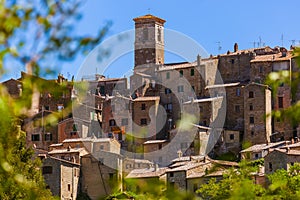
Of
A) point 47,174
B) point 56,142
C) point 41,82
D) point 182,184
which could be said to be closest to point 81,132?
point 56,142

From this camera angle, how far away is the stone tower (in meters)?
74.1

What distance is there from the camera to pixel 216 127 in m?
60.2

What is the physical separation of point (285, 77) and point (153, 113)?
190ft

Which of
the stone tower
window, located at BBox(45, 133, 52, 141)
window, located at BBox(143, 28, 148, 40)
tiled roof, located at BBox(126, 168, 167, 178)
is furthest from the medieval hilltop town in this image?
window, located at BBox(143, 28, 148, 40)

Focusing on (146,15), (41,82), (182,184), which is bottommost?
(182,184)

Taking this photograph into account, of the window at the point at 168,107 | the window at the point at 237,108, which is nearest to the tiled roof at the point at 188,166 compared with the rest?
the window at the point at 237,108

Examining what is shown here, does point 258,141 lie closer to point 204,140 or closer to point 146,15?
point 204,140

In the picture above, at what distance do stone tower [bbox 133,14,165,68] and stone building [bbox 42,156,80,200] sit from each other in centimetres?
2068

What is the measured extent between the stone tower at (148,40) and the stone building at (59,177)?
2068 centimetres

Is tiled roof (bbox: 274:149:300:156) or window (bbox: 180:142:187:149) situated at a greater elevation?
window (bbox: 180:142:187:149)

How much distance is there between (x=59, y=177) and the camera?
2122 inches

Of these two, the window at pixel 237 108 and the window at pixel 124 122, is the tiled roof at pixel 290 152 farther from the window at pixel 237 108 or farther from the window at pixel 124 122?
the window at pixel 124 122

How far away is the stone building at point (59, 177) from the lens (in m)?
53.6

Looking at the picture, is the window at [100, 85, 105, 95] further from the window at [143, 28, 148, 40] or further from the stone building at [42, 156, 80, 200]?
the stone building at [42, 156, 80, 200]
